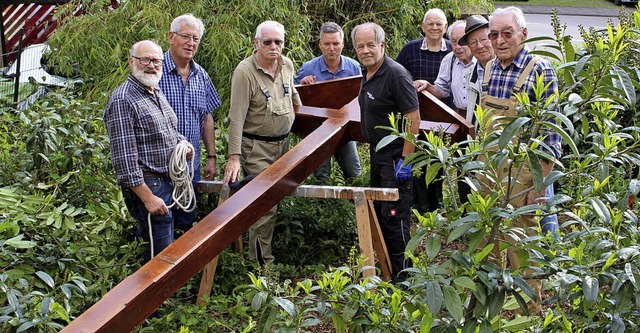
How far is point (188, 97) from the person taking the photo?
502cm

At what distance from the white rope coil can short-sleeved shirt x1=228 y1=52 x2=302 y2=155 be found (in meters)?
0.44

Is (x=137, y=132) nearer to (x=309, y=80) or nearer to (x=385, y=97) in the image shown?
(x=385, y=97)

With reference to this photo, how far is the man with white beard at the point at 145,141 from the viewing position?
434cm

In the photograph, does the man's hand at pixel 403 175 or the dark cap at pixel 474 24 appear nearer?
the man's hand at pixel 403 175

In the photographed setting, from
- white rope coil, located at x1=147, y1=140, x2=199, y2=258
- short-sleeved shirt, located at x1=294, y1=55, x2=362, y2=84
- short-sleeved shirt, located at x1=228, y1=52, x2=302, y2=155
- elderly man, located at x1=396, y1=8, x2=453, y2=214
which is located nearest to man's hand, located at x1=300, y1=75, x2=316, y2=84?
short-sleeved shirt, located at x1=294, y1=55, x2=362, y2=84

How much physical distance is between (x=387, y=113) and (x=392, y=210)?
0.56m

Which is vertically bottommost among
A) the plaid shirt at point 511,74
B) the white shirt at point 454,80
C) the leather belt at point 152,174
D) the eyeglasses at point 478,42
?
the leather belt at point 152,174

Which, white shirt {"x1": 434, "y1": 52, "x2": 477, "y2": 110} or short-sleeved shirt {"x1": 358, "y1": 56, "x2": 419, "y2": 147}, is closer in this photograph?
short-sleeved shirt {"x1": 358, "y1": 56, "x2": 419, "y2": 147}

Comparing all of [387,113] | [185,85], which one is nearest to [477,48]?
[387,113]

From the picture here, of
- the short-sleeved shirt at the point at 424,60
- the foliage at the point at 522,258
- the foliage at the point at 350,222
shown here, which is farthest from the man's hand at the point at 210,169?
the foliage at the point at 522,258

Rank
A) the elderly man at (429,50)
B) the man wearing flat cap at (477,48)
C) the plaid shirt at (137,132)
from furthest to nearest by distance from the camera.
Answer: the elderly man at (429,50), the man wearing flat cap at (477,48), the plaid shirt at (137,132)

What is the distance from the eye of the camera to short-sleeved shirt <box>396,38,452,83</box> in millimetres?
6316

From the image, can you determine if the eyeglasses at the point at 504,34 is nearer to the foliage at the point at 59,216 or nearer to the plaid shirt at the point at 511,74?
the plaid shirt at the point at 511,74

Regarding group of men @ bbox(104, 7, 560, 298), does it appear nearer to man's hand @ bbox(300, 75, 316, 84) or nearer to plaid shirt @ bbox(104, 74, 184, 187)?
plaid shirt @ bbox(104, 74, 184, 187)
